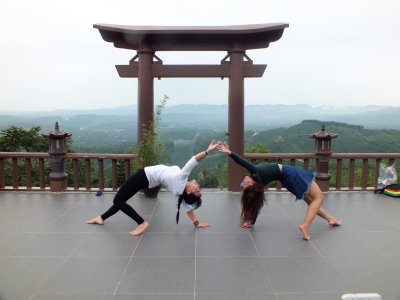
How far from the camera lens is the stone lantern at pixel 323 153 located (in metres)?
6.70

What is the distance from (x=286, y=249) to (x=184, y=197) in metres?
1.32

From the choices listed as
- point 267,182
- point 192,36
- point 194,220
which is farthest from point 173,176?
point 192,36

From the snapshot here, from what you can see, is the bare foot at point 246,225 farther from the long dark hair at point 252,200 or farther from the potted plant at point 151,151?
the potted plant at point 151,151

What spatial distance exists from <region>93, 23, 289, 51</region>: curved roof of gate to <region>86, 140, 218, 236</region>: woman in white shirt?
2.93 m

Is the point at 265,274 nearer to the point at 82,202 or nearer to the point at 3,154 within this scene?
the point at 82,202

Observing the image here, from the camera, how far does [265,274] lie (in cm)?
334

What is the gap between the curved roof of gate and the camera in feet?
21.1

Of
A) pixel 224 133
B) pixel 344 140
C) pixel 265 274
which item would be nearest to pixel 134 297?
pixel 265 274

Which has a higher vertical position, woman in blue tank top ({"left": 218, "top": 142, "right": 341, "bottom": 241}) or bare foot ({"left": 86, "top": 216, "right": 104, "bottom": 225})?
woman in blue tank top ({"left": 218, "top": 142, "right": 341, "bottom": 241})

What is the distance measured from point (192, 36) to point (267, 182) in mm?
3464

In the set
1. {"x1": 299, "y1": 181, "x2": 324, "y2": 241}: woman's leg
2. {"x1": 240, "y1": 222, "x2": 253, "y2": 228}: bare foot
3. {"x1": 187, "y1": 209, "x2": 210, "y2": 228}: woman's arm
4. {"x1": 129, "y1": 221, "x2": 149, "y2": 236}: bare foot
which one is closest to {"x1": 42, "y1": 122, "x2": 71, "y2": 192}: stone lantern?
{"x1": 129, "y1": 221, "x2": 149, "y2": 236}: bare foot

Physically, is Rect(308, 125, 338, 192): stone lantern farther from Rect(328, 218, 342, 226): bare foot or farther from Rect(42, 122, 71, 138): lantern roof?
Rect(42, 122, 71, 138): lantern roof

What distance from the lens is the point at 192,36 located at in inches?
262

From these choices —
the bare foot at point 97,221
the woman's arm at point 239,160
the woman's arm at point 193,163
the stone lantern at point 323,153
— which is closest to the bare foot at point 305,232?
the woman's arm at point 239,160
